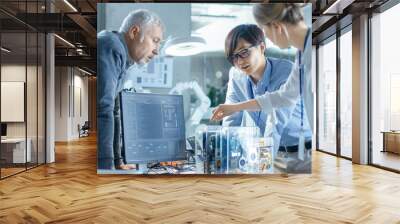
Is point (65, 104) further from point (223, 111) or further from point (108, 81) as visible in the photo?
point (223, 111)

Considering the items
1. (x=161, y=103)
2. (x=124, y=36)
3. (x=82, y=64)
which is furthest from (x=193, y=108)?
(x=82, y=64)

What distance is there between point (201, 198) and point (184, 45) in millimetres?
2669

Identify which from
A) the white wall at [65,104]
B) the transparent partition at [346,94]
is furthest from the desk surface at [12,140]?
the white wall at [65,104]

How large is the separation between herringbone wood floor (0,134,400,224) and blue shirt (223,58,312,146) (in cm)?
75

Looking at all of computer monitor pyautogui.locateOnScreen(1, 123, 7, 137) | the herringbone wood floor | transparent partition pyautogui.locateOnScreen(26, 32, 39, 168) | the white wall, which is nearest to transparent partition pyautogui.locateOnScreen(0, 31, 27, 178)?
computer monitor pyautogui.locateOnScreen(1, 123, 7, 137)

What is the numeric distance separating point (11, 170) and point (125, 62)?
114 inches

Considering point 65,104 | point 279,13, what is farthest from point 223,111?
point 65,104

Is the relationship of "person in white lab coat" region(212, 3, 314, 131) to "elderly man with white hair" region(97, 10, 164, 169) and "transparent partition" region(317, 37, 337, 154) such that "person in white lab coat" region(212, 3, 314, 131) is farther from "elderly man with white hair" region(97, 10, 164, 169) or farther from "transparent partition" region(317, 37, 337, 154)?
"transparent partition" region(317, 37, 337, 154)

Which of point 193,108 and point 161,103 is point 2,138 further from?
point 193,108

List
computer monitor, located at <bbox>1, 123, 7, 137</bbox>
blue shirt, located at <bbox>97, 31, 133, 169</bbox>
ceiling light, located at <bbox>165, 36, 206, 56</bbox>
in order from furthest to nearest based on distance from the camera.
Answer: computer monitor, located at <bbox>1, 123, 7, 137</bbox>
ceiling light, located at <bbox>165, 36, 206, 56</bbox>
blue shirt, located at <bbox>97, 31, 133, 169</bbox>

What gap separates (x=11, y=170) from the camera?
6.78 m

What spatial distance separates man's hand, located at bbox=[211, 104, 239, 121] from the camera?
6.18 meters

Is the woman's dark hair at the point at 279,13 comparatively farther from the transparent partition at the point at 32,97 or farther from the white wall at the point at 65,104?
the white wall at the point at 65,104

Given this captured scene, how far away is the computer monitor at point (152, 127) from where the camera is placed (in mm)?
5887
